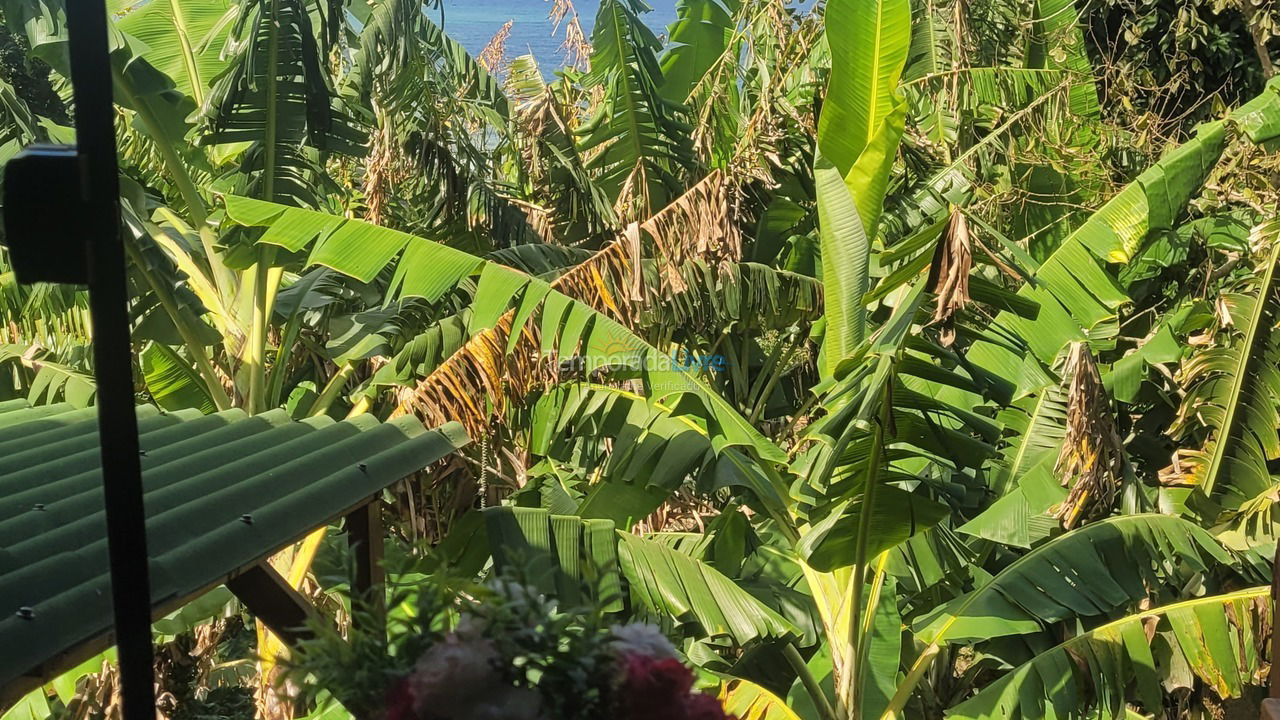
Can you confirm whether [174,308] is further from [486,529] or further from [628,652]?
[628,652]

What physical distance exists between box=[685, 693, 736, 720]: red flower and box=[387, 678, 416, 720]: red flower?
1.19ft

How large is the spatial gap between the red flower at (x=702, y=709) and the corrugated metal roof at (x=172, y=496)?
1.52 meters

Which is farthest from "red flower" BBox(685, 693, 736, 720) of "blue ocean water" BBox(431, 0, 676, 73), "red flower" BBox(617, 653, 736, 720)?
"blue ocean water" BBox(431, 0, 676, 73)

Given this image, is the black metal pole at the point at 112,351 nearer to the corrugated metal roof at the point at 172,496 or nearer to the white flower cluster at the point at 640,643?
the white flower cluster at the point at 640,643

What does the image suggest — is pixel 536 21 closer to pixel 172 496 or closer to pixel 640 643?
pixel 172 496

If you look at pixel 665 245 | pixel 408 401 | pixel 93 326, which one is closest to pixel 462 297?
pixel 665 245

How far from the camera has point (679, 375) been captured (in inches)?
197

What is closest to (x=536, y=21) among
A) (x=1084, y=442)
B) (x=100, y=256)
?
(x=1084, y=442)

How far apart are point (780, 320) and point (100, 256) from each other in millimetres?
5763

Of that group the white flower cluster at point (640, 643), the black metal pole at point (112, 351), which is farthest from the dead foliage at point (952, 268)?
the black metal pole at point (112, 351)

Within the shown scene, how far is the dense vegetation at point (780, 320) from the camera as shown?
4594mm

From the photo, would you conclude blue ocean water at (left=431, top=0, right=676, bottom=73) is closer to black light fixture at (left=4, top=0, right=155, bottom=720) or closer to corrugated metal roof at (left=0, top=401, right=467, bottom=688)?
corrugated metal roof at (left=0, top=401, right=467, bottom=688)

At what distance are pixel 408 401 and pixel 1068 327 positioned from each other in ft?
11.6

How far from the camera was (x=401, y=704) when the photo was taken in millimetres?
1334
